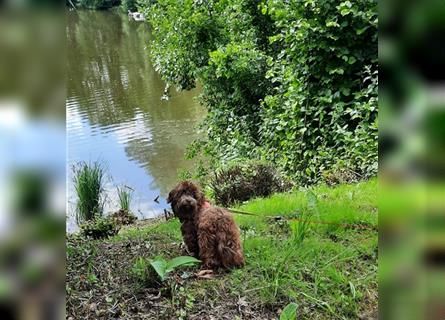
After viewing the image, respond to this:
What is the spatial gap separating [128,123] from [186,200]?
44.6 ft

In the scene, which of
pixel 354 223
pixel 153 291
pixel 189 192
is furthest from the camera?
pixel 354 223

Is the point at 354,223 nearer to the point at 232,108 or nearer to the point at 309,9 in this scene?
the point at 309,9

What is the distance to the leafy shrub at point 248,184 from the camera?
645cm

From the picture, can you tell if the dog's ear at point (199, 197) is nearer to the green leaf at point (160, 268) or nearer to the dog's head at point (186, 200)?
the dog's head at point (186, 200)

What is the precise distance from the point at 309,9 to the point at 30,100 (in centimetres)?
715

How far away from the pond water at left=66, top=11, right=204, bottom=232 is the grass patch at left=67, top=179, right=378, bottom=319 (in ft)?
12.2

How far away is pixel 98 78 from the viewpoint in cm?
2283

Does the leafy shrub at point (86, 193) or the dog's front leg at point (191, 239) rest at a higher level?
the dog's front leg at point (191, 239)

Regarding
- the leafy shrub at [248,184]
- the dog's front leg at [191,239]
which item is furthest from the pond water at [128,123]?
the dog's front leg at [191,239]

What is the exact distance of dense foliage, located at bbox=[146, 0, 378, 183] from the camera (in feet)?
21.2

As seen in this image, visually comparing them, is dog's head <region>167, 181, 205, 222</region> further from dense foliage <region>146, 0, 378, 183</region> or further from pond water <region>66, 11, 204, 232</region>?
pond water <region>66, 11, 204, 232</region>

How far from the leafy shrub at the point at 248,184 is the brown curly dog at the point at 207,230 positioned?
9.59ft

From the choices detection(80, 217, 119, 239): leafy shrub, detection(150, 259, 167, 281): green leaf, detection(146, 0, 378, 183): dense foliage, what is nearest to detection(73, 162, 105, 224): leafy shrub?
detection(80, 217, 119, 239): leafy shrub

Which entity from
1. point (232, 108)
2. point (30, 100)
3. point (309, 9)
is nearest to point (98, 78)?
point (232, 108)
